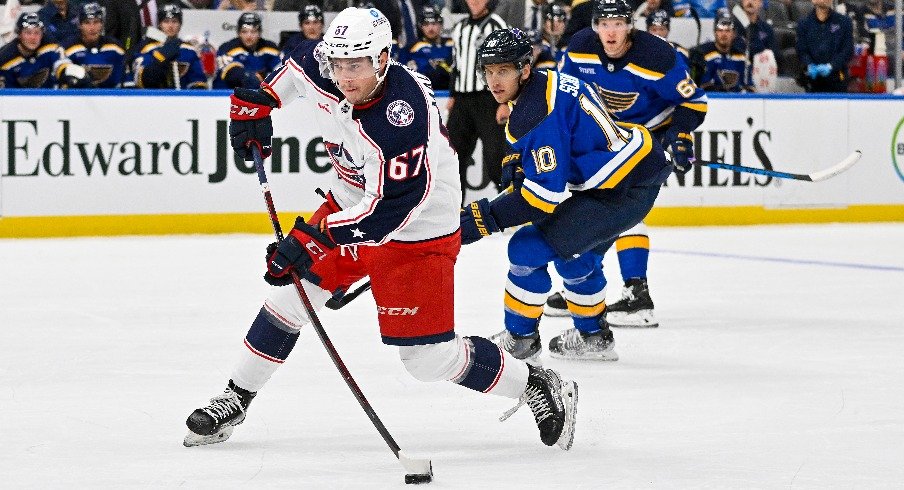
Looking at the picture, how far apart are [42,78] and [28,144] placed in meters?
0.94

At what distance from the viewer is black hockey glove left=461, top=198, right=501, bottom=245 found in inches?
140

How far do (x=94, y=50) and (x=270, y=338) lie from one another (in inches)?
251

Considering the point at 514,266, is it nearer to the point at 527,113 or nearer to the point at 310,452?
the point at 527,113

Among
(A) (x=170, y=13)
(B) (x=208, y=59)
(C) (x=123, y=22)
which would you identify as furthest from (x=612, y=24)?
(C) (x=123, y=22)

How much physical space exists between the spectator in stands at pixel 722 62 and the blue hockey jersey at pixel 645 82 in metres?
4.79

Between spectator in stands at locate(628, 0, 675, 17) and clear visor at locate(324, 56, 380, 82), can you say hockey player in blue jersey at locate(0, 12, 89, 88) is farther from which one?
clear visor at locate(324, 56, 380, 82)

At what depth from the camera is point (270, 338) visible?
3.06m

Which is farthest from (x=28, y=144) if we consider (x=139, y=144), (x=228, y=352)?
(x=228, y=352)

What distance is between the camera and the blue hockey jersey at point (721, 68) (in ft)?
32.5

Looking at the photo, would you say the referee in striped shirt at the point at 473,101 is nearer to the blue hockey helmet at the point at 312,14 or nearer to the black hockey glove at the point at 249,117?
the blue hockey helmet at the point at 312,14

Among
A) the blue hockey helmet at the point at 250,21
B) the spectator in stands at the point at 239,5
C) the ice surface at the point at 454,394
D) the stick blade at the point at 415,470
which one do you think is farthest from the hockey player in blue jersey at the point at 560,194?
the spectator in stands at the point at 239,5

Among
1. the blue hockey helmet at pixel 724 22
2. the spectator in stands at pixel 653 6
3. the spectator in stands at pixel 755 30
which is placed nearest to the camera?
the blue hockey helmet at pixel 724 22

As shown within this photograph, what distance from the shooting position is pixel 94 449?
2.99m

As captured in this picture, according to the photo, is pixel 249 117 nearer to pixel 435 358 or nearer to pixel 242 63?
pixel 435 358
